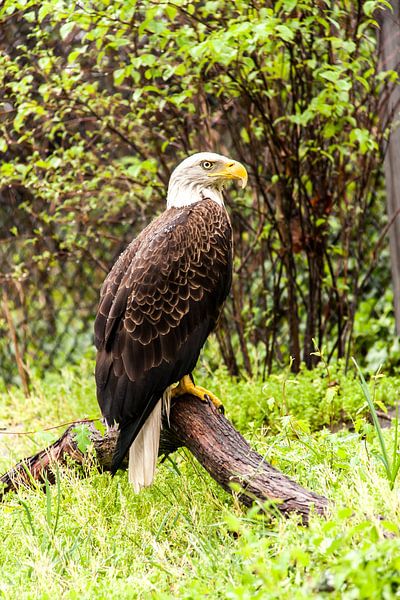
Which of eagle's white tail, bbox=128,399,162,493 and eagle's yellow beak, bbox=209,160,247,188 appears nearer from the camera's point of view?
eagle's white tail, bbox=128,399,162,493

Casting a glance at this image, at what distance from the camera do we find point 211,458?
3607mm

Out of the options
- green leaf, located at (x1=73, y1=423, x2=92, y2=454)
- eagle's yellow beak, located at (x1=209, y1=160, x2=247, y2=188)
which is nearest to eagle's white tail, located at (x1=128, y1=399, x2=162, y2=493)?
green leaf, located at (x1=73, y1=423, x2=92, y2=454)

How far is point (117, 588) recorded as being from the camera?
295 centimetres

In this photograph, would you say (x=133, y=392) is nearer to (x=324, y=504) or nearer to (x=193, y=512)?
(x=193, y=512)

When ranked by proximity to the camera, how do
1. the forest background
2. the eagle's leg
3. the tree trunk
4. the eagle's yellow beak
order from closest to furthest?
the forest background
the eagle's leg
the eagle's yellow beak
the tree trunk

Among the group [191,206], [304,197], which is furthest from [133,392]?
[304,197]

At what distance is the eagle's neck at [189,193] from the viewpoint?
4211 millimetres

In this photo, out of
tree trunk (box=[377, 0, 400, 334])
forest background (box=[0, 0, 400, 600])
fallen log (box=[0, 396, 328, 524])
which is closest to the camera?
forest background (box=[0, 0, 400, 600])

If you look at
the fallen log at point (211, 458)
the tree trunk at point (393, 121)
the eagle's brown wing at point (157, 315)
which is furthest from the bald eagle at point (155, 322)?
the tree trunk at point (393, 121)

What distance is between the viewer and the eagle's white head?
418 cm

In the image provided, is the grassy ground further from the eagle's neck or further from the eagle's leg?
the eagle's neck

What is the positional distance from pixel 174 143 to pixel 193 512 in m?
3.14

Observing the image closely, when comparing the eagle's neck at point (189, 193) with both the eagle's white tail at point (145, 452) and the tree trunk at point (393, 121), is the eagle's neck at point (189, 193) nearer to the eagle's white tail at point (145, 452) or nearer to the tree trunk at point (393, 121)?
the eagle's white tail at point (145, 452)

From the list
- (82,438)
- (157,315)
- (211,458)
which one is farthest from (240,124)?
(211,458)
